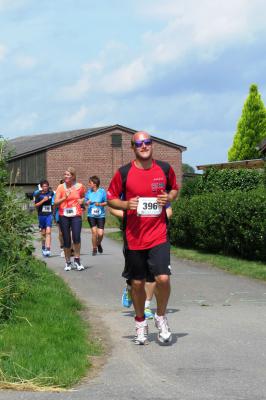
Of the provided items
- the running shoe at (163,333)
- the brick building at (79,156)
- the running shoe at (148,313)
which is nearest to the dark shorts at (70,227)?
the running shoe at (148,313)

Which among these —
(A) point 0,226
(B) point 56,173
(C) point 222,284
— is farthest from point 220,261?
(B) point 56,173

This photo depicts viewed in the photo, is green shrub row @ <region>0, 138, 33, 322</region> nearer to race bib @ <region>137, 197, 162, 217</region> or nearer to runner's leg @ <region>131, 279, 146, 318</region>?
runner's leg @ <region>131, 279, 146, 318</region>

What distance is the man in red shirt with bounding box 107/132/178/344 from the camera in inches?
275

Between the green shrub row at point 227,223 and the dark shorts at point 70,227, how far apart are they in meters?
3.25

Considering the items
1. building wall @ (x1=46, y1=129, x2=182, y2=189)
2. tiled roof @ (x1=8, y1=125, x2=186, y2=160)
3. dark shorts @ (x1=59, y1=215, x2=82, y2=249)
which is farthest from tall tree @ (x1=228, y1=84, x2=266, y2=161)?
dark shorts @ (x1=59, y1=215, x2=82, y2=249)

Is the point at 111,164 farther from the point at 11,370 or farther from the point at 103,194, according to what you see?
the point at 11,370

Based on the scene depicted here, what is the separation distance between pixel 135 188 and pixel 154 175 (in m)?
0.23

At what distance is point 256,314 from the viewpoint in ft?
28.5

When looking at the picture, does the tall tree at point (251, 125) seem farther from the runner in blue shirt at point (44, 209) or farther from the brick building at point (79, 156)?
the runner in blue shirt at point (44, 209)

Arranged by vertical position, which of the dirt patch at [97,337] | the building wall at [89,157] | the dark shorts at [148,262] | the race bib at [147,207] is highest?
the building wall at [89,157]

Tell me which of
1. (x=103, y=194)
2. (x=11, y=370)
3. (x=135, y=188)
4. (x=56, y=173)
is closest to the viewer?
(x=11, y=370)

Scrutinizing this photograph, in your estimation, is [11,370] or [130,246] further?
[130,246]

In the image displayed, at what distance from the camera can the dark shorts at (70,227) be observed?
1372 centimetres

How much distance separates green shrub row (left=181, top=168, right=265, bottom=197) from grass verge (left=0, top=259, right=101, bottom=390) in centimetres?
1775
